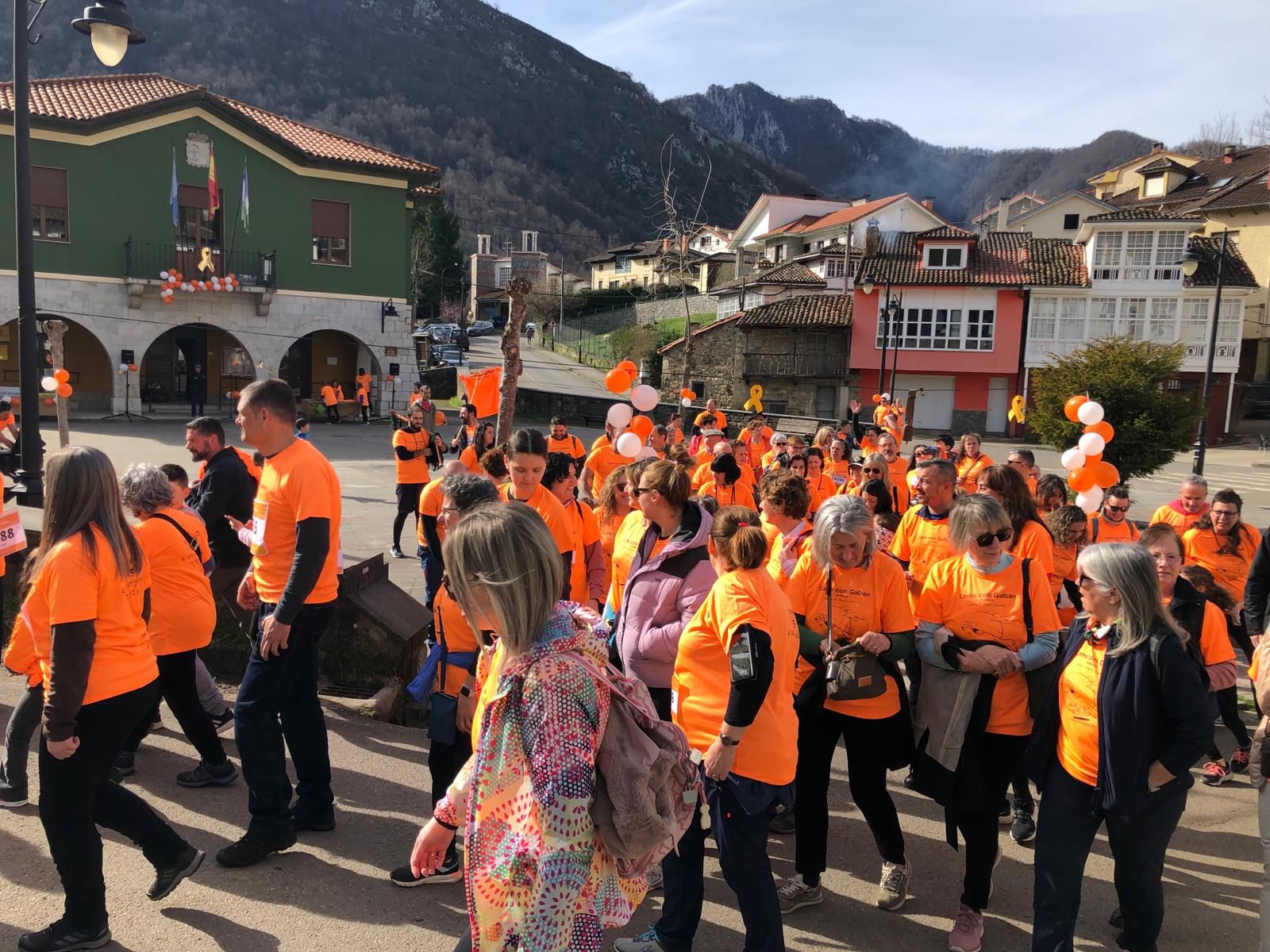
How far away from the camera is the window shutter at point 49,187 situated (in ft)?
85.5

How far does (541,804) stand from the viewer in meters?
2.09

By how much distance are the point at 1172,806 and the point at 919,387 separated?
39277mm

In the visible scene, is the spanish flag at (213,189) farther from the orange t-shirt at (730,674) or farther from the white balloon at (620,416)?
the orange t-shirt at (730,674)

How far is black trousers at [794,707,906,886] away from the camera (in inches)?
148

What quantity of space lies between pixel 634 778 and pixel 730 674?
98 cm

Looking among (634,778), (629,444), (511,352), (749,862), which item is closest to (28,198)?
(511,352)

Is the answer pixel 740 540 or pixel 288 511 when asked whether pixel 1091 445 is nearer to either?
pixel 740 540

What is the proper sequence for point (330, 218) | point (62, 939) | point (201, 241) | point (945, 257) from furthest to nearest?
point (945, 257)
point (330, 218)
point (201, 241)
point (62, 939)

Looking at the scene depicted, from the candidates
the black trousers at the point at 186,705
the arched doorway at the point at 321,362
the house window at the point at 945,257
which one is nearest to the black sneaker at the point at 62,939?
→ the black trousers at the point at 186,705

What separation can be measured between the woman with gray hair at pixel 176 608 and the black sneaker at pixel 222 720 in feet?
1.63

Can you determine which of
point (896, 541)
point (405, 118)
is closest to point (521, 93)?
point (405, 118)

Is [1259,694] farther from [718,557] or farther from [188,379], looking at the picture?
[188,379]

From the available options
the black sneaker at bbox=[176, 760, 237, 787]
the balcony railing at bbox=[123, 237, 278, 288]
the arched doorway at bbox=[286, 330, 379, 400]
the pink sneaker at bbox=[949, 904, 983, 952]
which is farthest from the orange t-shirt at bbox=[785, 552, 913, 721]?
the arched doorway at bbox=[286, 330, 379, 400]

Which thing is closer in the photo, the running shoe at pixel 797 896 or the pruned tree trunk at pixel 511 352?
the running shoe at pixel 797 896
